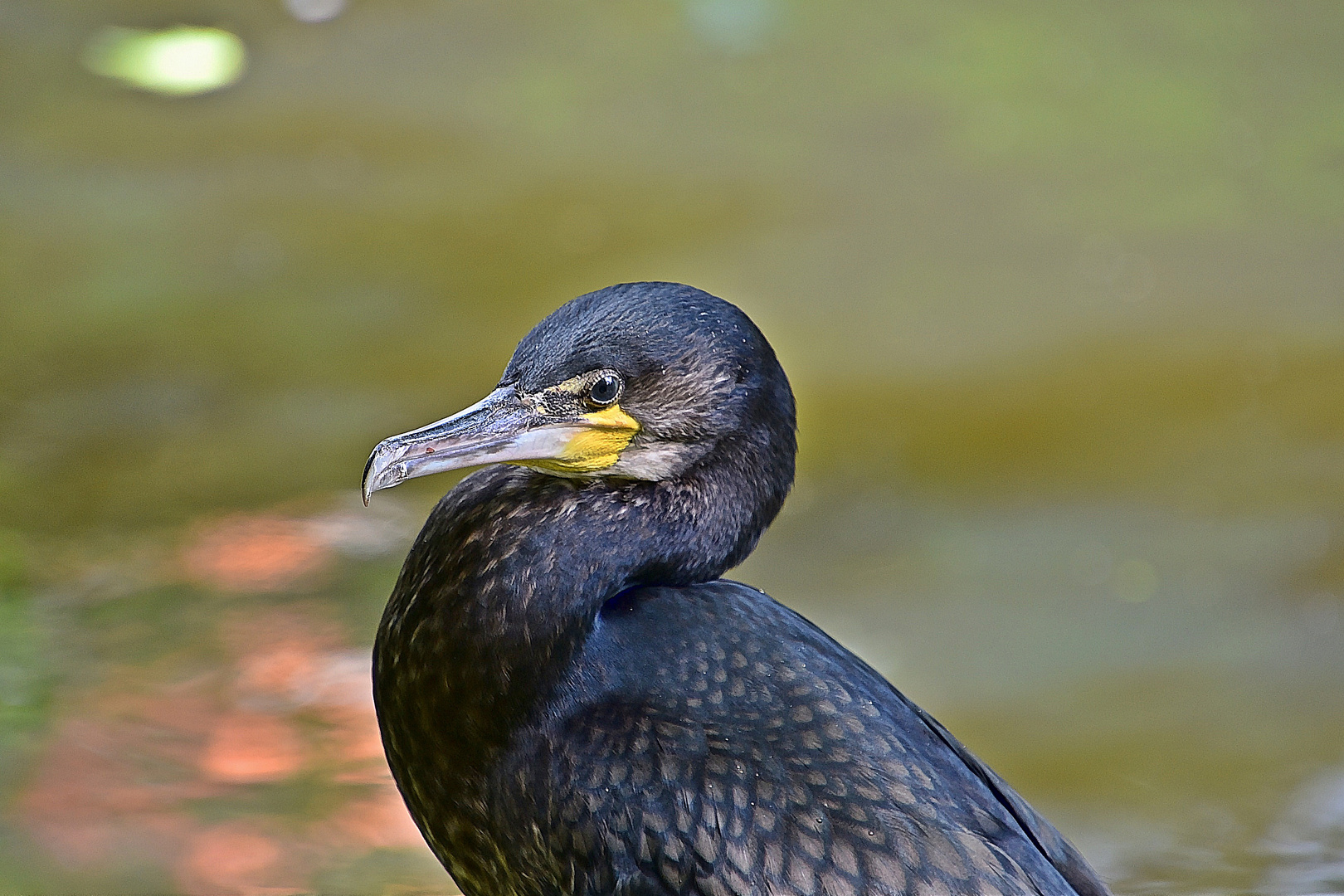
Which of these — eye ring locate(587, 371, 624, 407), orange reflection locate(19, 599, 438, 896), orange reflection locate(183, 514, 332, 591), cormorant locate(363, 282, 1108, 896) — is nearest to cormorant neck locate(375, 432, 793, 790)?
cormorant locate(363, 282, 1108, 896)

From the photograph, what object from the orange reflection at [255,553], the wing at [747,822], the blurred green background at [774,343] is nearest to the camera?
the wing at [747,822]

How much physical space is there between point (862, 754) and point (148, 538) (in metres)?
2.74

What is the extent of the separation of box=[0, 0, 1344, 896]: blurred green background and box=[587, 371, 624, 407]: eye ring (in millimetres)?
1401

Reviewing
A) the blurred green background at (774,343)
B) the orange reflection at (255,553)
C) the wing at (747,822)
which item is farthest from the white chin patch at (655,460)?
the orange reflection at (255,553)

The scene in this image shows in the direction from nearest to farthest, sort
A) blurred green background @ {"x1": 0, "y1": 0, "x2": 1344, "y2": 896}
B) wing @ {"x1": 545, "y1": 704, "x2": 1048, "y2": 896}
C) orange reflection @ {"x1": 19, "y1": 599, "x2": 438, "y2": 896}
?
wing @ {"x1": 545, "y1": 704, "x2": 1048, "y2": 896} < orange reflection @ {"x1": 19, "y1": 599, "x2": 438, "y2": 896} < blurred green background @ {"x1": 0, "y1": 0, "x2": 1344, "y2": 896}

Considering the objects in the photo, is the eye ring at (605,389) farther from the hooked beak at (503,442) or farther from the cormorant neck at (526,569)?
the cormorant neck at (526,569)

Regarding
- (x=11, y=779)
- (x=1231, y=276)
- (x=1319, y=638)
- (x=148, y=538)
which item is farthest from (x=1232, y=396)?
(x=11, y=779)

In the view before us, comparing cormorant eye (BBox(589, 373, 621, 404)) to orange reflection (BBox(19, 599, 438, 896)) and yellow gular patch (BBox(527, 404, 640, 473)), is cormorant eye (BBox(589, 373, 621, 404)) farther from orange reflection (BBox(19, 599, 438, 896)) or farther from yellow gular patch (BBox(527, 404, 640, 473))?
orange reflection (BBox(19, 599, 438, 896))

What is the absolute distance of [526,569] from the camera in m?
1.99

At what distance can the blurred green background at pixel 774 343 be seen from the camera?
3471mm

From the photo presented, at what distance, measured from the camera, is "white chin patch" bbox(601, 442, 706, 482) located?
208 cm

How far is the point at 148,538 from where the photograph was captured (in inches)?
164

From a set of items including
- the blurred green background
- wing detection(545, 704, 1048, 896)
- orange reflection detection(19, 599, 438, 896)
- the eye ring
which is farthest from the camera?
the blurred green background

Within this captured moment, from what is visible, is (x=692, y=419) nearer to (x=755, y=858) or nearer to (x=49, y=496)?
(x=755, y=858)
